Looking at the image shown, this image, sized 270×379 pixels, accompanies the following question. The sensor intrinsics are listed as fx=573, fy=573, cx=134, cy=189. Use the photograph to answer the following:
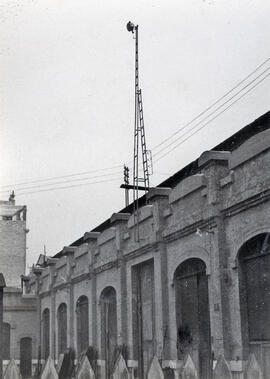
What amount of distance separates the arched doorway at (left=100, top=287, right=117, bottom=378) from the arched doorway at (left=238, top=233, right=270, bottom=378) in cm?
977

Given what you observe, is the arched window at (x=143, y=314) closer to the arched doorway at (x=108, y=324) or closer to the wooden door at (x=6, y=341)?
the arched doorway at (x=108, y=324)

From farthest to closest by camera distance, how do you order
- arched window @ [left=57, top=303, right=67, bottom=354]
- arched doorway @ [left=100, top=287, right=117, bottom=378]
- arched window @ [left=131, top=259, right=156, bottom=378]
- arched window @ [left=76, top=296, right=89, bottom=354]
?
arched window @ [left=57, top=303, right=67, bottom=354], arched window @ [left=76, top=296, right=89, bottom=354], arched doorway @ [left=100, top=287, right=117, bottom=378], arched window @ [left=131, top=259, right=156, bottom=378]

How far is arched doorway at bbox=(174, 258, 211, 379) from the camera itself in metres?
15.6

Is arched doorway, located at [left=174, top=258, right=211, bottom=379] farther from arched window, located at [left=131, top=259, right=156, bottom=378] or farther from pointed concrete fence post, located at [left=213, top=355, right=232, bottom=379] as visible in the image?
pointed concrete fence post, located at [left=213, top=355, right=232, bottom=379]

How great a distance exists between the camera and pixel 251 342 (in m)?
13.4

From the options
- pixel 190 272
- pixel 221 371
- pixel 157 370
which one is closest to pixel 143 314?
pixel 190 272

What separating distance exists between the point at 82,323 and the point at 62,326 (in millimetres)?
3872

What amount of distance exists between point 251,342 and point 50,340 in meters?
20.6

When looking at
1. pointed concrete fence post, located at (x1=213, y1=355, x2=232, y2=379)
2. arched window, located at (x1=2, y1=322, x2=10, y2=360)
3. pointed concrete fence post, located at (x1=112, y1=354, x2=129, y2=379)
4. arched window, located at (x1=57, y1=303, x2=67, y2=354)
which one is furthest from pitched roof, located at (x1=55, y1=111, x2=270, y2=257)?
arched window, located at (x1=2, y1=322, x2=10, y2=360)

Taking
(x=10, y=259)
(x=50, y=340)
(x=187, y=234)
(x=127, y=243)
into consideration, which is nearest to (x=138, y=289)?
(x=127, y=243)

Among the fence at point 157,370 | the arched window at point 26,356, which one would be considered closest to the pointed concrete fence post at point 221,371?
the fence at point 157,370

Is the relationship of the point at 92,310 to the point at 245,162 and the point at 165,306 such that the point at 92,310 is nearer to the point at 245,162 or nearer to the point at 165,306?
the point at 165,306

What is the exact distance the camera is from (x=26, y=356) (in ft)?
114

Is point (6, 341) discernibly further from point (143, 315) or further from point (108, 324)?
point (143, 315)
